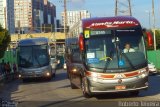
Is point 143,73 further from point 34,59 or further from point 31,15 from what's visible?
point 31,15

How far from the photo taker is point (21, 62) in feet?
115

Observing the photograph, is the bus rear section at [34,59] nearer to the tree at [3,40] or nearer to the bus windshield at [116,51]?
the tree at [3,40]

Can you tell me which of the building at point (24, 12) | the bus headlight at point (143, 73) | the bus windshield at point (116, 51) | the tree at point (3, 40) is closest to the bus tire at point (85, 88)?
the bus windshield at point (116, 51)

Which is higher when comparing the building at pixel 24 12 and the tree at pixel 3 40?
the building at pixel 24 12

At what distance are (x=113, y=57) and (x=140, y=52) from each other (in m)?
1.07

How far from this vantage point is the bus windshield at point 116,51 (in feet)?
57.5

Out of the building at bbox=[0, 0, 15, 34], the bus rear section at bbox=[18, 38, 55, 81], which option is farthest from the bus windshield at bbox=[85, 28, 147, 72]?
the building at bbox=[0, 0, 15, 34]

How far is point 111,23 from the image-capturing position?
1817 cm

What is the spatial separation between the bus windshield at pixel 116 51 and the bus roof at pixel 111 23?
0.23 meters

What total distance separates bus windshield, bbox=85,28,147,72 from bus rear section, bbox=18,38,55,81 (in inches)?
680

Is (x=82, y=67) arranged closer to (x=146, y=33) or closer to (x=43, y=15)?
(x=146, y=33)

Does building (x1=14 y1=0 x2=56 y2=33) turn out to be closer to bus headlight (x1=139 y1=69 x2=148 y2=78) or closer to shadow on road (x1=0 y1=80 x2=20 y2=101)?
shadow on road (x1=0 y1=80 x2=20 y2=101)

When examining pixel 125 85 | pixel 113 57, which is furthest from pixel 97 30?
pixel 125 85

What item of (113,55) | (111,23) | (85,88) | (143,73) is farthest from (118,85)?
(111,23)
